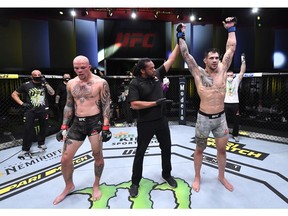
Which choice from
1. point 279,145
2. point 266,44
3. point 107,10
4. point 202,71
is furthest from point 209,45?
point 202,71

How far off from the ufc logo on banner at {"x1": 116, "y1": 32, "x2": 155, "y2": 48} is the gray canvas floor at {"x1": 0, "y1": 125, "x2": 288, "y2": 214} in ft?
17.8

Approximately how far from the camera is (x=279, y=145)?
4.21 metres

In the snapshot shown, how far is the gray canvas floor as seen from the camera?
2.26 meters

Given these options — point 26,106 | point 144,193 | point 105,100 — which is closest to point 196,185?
point 144,193

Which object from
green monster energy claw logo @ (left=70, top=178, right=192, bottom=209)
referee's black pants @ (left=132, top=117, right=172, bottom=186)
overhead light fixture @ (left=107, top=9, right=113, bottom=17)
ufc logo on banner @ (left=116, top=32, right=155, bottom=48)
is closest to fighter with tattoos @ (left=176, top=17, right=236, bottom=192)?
green monster energy claw logo @ (left=70, top=178, right=192, bottom=209)

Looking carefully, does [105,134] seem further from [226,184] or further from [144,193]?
[226,184]

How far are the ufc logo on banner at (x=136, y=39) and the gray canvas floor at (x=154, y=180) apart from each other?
214 inches

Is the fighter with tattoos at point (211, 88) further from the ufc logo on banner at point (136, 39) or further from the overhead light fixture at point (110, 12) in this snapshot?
the ufc logo on banner at point (136, 39)

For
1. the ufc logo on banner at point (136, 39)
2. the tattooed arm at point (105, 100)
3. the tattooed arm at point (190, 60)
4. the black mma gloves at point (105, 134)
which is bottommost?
the black mma gloves at point (105, 134)

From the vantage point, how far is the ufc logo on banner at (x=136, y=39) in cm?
842

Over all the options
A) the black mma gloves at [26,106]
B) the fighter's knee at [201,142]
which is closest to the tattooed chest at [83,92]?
the fighter's knee at [201,142]

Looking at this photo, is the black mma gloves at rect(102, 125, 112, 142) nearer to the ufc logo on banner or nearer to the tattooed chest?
the tattooed chest

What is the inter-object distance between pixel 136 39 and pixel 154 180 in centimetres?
692
